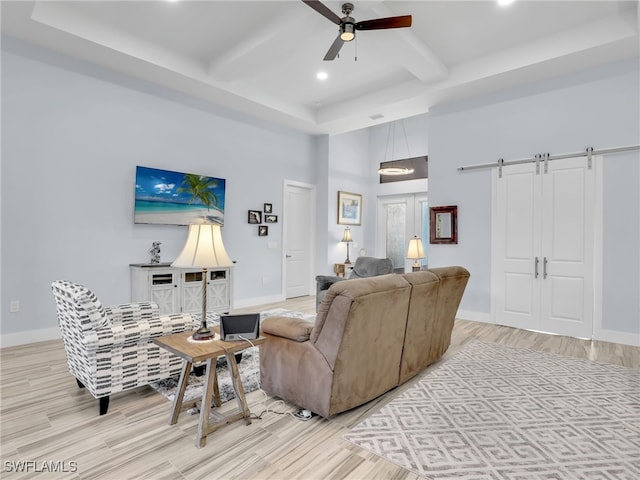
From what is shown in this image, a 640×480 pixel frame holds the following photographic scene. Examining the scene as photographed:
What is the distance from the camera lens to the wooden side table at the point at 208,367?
1932 millimetres

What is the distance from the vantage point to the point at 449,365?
10.8 ft

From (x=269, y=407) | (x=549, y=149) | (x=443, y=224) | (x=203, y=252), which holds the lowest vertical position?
(x=269, y=407)

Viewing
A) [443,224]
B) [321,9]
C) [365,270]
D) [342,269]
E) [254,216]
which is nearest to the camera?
[321,9]

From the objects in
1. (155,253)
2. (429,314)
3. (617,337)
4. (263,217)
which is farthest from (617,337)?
(155,253)

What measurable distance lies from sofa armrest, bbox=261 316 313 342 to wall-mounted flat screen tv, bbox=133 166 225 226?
2.50m

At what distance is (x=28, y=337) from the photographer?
12.5ft

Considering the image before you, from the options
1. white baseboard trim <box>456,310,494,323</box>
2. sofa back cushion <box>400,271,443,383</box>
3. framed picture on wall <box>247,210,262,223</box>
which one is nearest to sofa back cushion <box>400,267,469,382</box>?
sofa back cushion <box>400,271,443,383</box>

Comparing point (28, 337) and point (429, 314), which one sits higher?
point (429, 314)

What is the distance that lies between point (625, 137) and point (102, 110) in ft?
20.4

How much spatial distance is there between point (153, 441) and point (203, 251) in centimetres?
113

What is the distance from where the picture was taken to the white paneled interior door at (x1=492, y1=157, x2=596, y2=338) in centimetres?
430

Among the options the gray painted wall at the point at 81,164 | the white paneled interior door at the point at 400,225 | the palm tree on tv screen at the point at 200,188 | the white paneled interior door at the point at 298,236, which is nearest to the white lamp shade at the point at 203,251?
the gray painted wall at the point at 81,164

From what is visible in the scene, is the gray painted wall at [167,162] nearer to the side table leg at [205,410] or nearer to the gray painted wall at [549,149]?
the gray painted wall at [549,149]

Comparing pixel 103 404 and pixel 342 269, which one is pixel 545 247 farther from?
pixel 103 404
